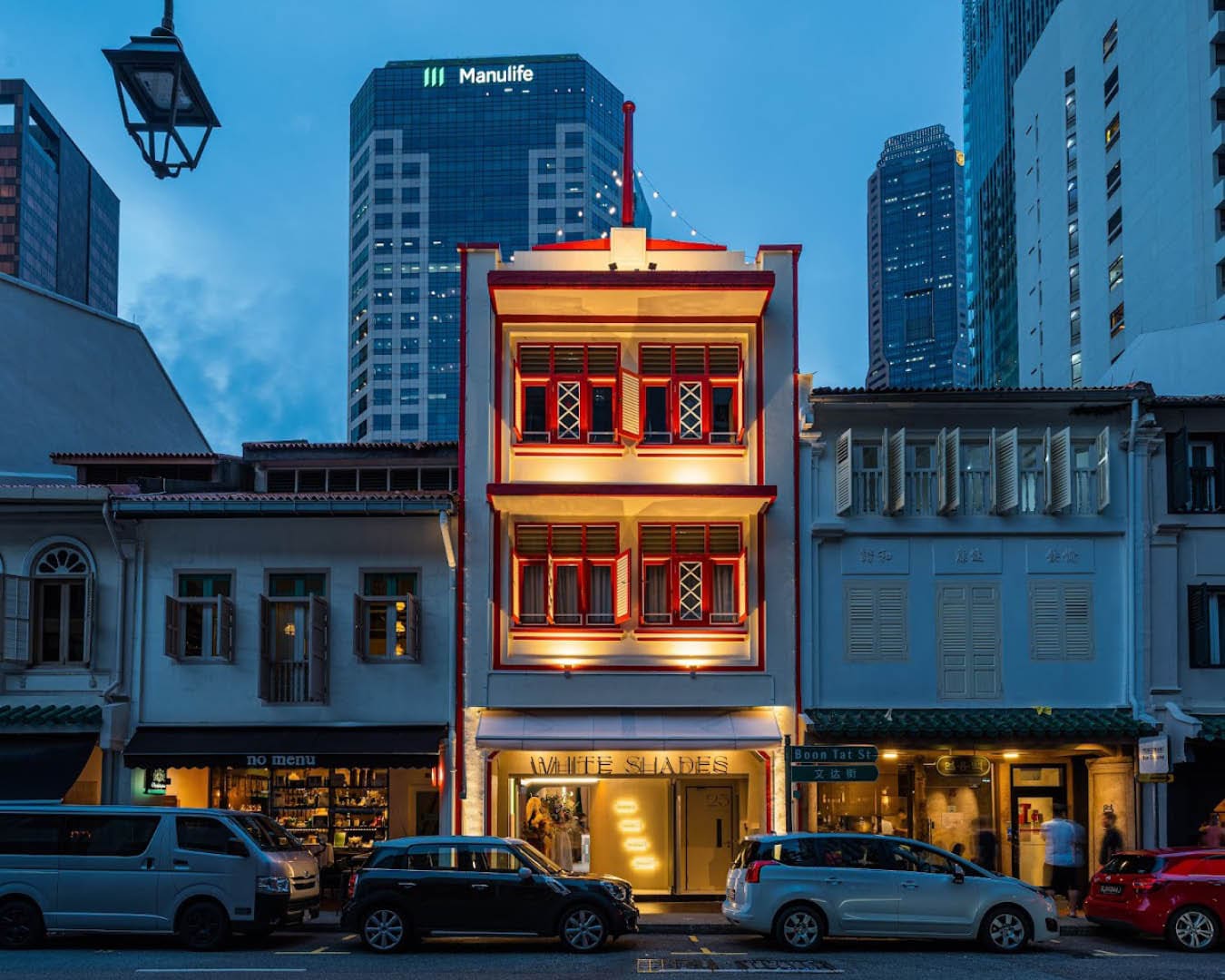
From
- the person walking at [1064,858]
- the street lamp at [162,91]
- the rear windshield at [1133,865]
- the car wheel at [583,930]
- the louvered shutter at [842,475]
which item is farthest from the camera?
the louvered shutter at [842,475]

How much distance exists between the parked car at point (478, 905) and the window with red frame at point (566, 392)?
8.98 metres

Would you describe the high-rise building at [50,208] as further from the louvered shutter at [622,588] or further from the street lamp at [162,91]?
the street lamp at [162,91]

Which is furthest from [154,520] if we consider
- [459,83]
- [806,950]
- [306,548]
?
[459,83]

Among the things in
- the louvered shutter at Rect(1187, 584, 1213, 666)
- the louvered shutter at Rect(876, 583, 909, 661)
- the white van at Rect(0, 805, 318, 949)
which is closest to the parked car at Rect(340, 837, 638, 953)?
the white van at Rect(0, 805, 318, 949)

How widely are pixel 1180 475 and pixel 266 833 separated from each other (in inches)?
648

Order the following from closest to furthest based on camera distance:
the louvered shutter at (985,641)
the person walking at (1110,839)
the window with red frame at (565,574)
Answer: the person walking at (1110,839)
the louvered shutter at (985,641)
the window with red frame at (565,574)

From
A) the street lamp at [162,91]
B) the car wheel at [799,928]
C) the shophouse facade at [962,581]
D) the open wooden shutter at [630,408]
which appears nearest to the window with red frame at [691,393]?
the open wooden shutter at [630,408]

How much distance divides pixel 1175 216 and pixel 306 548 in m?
47.8

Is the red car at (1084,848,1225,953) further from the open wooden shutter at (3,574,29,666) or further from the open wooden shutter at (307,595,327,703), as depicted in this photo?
the open wooden shutter at (3,574,29,666)

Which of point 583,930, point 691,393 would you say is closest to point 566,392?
point 691,393

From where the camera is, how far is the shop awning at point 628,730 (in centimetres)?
2331

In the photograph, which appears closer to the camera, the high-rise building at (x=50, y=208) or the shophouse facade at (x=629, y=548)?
the shophouse facade at (x=629, y=548)

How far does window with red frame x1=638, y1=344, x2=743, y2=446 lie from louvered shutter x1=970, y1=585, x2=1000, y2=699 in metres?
5.18

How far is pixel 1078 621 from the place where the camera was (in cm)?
2439
